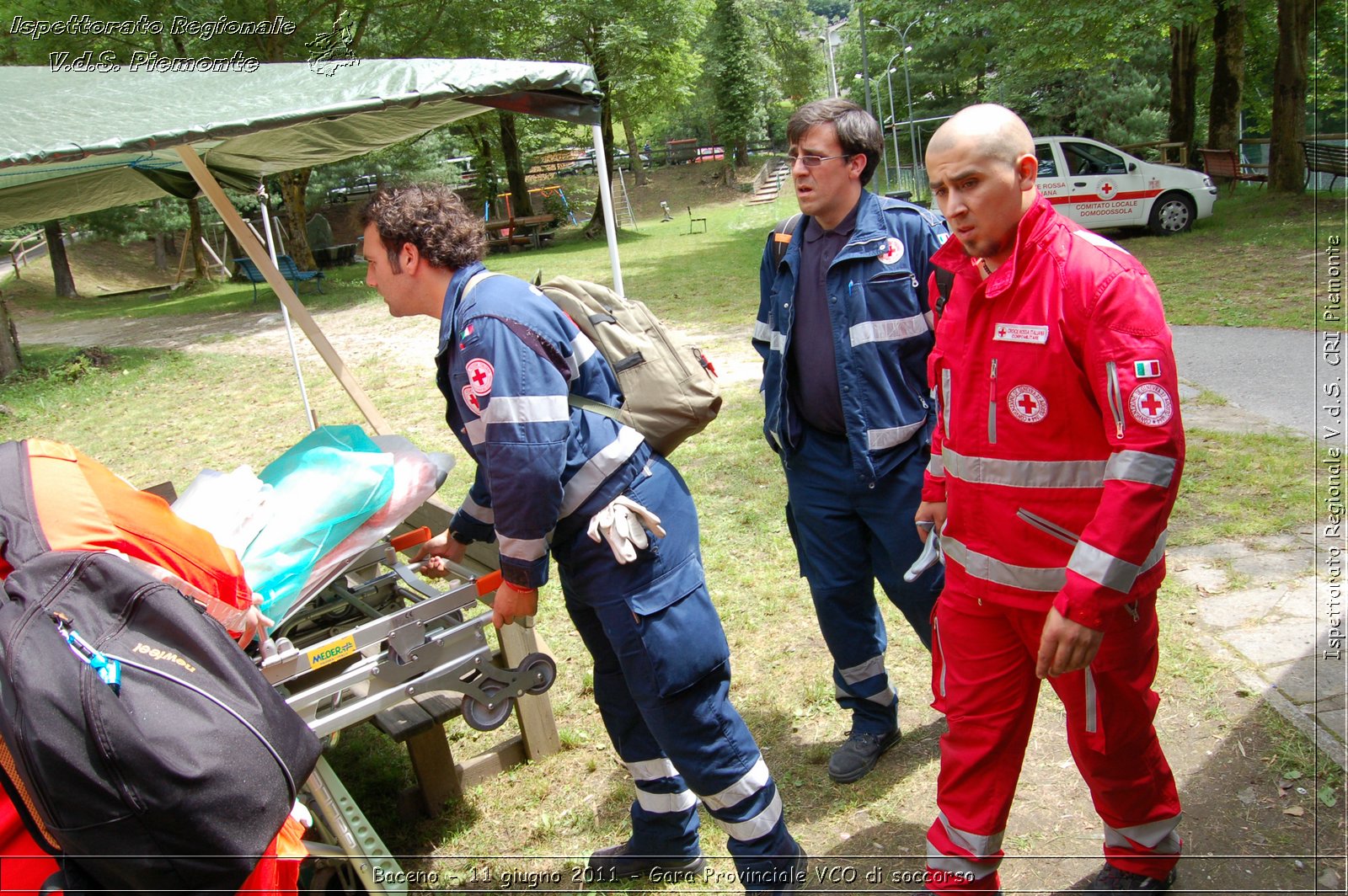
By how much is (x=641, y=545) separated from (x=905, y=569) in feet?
3.44

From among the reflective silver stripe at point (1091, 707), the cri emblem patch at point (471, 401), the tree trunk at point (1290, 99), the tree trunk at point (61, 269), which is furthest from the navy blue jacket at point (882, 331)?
the tree trunk at point (61, 269)

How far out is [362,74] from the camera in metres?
3.66

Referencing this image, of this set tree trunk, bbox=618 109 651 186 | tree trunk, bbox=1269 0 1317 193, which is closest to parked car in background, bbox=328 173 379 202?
tree trunk, bbox=618 109 651 186

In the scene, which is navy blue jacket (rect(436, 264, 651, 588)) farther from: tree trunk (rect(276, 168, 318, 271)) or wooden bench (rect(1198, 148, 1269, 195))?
tree trunk (rect(276, 168, 318, 271))

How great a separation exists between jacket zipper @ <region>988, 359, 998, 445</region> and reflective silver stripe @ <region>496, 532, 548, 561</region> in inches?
42.1

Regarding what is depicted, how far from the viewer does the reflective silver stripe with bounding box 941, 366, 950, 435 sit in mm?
2217

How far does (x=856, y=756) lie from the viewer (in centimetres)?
323

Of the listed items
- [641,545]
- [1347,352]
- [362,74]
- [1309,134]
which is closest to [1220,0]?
[1309,134]

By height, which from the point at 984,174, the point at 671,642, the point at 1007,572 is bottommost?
the point at 671,642

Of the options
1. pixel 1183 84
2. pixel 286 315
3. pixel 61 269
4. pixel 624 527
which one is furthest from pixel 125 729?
pixel 61 269

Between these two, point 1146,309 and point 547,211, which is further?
point 547,211

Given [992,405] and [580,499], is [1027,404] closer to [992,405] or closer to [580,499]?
[992,405]

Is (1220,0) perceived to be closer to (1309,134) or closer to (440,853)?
(1309,134)

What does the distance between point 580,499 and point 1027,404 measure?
1079mm
